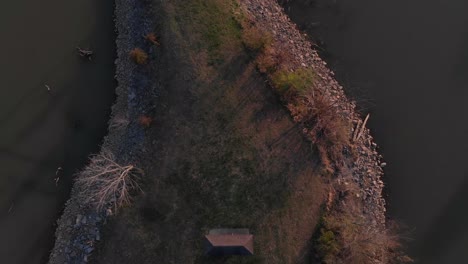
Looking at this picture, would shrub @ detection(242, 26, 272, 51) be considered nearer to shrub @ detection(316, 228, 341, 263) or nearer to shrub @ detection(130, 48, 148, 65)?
shrub @ detection(130, 48, 148, 65)

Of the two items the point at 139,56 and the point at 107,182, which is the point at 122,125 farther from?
the point at 139,56

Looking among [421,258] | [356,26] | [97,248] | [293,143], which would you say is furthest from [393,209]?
[97,248]

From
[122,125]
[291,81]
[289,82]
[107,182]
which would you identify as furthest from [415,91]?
[107,182]

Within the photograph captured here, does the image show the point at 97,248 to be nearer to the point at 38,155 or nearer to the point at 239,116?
the point at 38,155

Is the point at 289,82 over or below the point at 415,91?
below

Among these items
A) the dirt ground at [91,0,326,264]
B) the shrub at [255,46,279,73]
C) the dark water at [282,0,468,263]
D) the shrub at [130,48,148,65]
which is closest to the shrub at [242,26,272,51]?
the shrub at [255,46,279,73]

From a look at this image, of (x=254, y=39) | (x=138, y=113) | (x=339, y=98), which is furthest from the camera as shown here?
(x=339, y=98)
